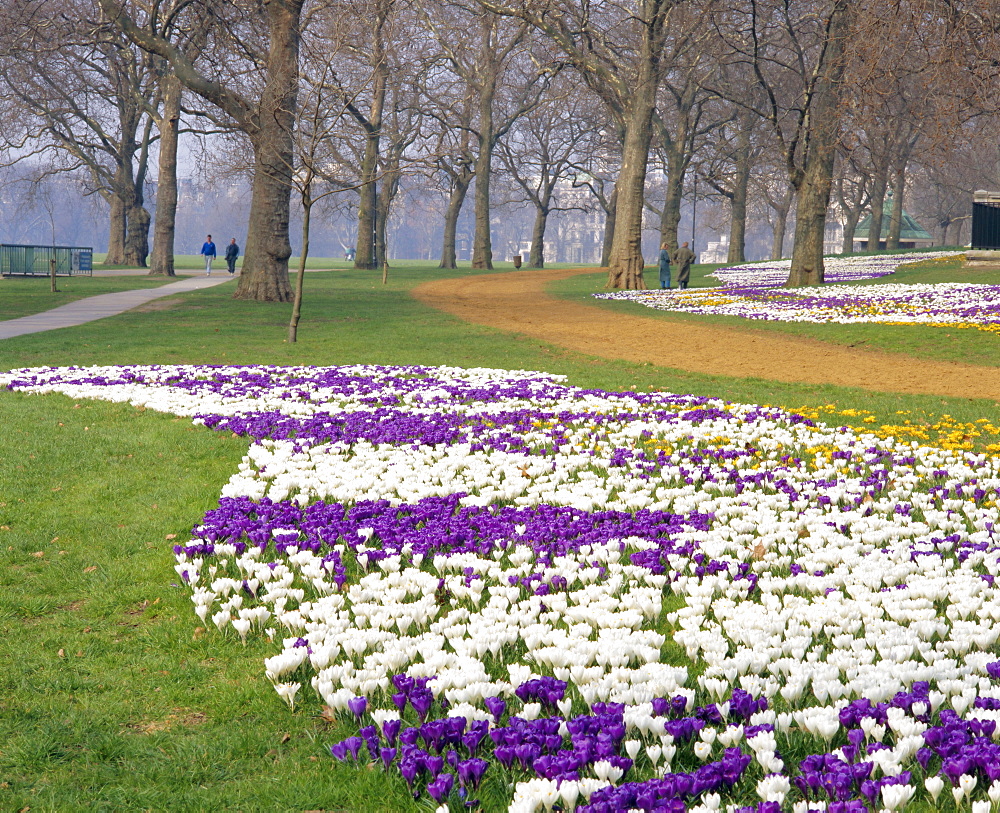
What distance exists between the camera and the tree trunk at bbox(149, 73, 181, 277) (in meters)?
38.9

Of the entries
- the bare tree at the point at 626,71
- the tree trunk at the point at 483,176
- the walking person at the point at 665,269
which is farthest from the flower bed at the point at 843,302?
the tree trunk at the point at 483,176

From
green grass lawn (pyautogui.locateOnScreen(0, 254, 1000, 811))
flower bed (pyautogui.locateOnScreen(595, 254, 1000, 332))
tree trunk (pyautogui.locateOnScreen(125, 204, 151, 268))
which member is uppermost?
tree trunk (pyautogui.locateOnScreen(125, 204, 151, 268))

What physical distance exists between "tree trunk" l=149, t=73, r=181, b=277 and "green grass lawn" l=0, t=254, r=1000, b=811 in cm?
2952

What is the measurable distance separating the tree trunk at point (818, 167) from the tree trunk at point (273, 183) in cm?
1563

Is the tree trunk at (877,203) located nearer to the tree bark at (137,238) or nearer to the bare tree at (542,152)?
the bare tree at (542,152)

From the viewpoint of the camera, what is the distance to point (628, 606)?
16.3 ft

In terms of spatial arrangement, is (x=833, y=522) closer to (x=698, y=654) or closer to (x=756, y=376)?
(x=698, y=654)

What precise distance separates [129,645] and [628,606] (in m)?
2.55

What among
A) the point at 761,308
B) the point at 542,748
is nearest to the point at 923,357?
the point at 761,308

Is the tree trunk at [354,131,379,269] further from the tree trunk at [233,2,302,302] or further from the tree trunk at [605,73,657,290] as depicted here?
the tree trunk at [233,2,302,302]

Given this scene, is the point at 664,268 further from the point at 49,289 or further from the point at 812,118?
the point at 49,289

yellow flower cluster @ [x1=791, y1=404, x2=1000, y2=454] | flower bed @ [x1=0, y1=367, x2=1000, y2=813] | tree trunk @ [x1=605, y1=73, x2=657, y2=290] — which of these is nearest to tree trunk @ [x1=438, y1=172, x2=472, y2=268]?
tree trunk @ [x1=605, y1=73, x2=657, y2=290]

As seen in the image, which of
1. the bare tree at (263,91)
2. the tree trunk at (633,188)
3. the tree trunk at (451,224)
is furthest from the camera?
the tree trunk at (451,224)

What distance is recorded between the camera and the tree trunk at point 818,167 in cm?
2886
